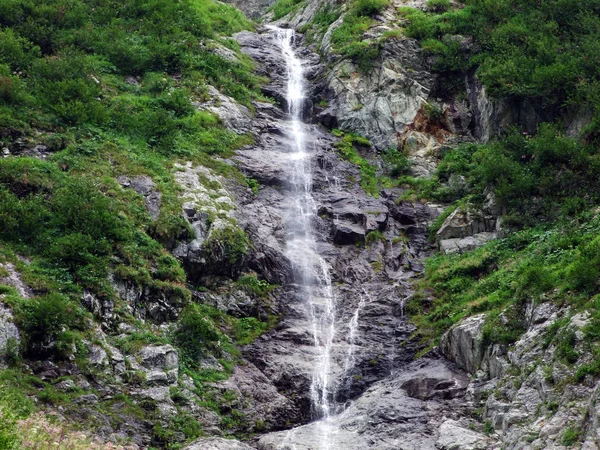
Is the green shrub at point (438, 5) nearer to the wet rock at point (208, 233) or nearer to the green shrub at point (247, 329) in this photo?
the wet rock at point (208, 233)

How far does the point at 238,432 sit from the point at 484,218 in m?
11.5

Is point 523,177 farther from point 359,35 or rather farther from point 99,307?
point 99,307

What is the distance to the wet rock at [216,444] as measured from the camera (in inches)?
519

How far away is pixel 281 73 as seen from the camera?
3253 centimetres

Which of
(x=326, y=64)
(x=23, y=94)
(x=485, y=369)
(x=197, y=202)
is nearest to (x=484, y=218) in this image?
(x=485, y=369)

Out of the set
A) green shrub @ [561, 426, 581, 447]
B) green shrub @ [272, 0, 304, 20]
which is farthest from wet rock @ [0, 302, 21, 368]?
green shrub @ [272, 0, 304, 20]

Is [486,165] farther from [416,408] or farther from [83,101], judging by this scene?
[83,101]

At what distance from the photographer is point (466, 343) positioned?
1549 centimetres

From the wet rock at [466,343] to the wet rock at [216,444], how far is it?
564cm

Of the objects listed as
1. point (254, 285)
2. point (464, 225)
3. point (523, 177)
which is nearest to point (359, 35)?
point (523, 177)

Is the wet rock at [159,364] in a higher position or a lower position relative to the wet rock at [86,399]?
higher

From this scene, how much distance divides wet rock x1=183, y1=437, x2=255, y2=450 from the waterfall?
2704 millimetres

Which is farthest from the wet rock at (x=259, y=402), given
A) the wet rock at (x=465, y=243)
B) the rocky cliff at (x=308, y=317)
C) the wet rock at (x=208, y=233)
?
the wet rock at (x=465, y=243)

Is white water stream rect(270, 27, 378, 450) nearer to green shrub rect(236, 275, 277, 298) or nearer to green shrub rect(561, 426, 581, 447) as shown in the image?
green shrub rect(236, 275, 277, 298)
